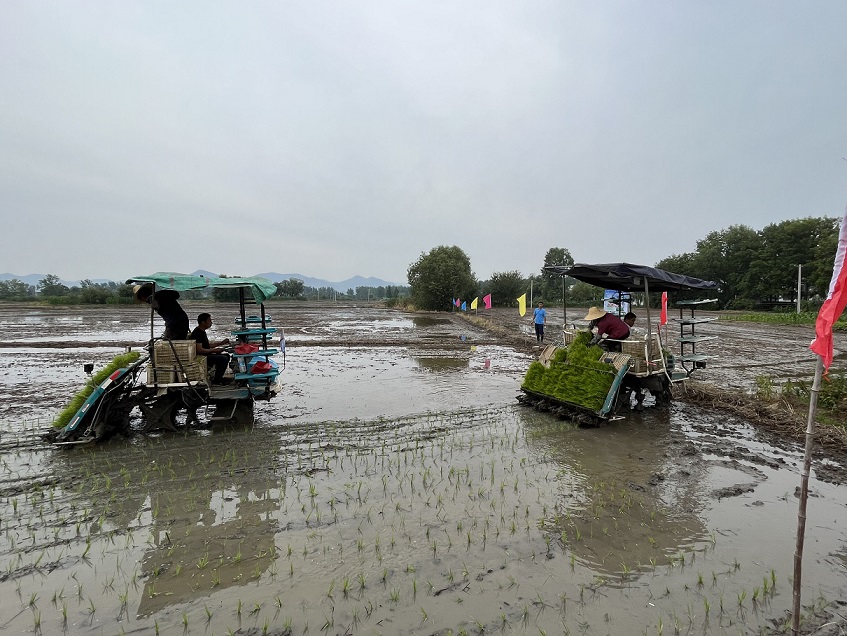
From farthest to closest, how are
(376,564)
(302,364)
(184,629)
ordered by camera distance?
(302,364) → (376,564) → (184,629)

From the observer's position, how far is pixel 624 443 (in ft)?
22.6

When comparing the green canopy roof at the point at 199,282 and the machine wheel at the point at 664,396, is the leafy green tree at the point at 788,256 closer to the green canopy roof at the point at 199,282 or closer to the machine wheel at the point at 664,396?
the machine wheel at the point at 664,396

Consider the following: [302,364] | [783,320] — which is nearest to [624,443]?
[302,364]

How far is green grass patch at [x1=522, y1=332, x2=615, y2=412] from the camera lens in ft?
25.2

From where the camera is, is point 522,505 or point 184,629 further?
point 522,505

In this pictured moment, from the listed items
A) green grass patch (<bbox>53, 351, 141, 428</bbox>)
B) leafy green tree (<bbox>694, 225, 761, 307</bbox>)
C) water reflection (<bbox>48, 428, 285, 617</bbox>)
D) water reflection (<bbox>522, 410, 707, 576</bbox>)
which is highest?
leafy green tree (<bbox>694, 225, 761, 307</bbox>)

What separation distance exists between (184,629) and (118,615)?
54 centimetres

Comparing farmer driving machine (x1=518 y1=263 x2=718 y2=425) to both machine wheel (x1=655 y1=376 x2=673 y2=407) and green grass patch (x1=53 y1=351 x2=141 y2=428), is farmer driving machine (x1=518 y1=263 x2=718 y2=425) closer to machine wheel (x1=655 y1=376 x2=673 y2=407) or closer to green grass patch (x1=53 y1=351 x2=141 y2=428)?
machine wheel (x1=655 y1=376 x2=673 y2=407)

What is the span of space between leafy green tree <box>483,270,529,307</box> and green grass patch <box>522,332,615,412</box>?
157 feet

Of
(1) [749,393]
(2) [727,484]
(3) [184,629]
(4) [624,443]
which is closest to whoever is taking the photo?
(3) [184,629]

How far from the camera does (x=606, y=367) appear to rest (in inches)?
304

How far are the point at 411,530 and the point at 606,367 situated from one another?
4853 millimetres

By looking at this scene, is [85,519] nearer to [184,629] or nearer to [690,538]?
[184,629]

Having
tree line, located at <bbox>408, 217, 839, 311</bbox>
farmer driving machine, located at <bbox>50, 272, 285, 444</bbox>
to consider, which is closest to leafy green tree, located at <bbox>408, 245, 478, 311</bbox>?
tree line, located at <bbox>408, 217, 839, 311</bbox>
